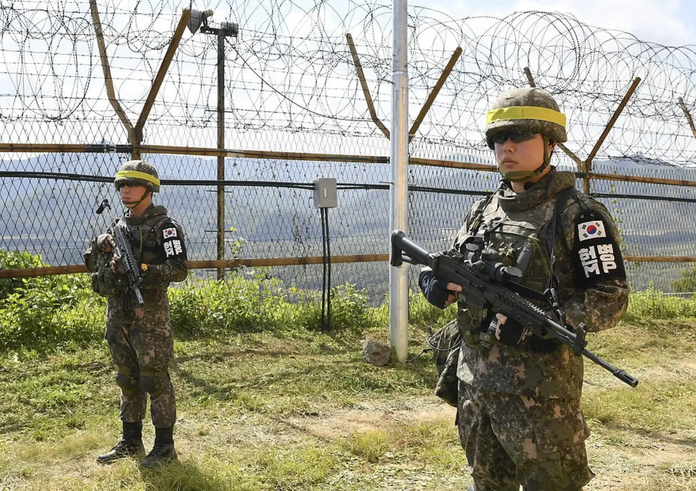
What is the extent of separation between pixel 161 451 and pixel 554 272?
2536mm

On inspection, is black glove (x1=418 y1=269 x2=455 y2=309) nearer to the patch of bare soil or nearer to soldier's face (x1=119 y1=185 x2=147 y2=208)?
soldier's face (x1=119 y1=185 x2=147 y2=208)

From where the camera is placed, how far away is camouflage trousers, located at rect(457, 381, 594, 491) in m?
2.13

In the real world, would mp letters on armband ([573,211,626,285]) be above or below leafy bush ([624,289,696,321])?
above

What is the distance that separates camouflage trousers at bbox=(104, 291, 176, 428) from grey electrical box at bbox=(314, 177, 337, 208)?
2921 millimetres

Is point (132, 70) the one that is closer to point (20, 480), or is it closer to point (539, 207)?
point (20, 480)

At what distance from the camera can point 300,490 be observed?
3.39m

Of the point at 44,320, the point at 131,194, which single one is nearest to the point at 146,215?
the point at 131,194

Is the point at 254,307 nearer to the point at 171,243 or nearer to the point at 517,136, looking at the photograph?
the point at 171,243

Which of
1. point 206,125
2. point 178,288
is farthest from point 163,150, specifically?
point 178,288

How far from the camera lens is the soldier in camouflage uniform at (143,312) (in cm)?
358

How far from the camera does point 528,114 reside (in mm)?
2213

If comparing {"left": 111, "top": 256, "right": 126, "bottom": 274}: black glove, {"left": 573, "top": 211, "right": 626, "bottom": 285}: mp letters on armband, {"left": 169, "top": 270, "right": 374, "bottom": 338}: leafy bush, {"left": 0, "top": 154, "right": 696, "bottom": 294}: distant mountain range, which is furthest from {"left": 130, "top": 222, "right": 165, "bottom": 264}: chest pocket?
{"left": 169, "top": 270, "right": 374, "bottom": 338}: leafy bush

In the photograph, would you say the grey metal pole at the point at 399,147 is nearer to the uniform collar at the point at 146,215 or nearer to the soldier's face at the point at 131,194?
the uniform collar at the point at 146,215

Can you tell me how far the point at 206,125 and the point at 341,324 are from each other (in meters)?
2.53
